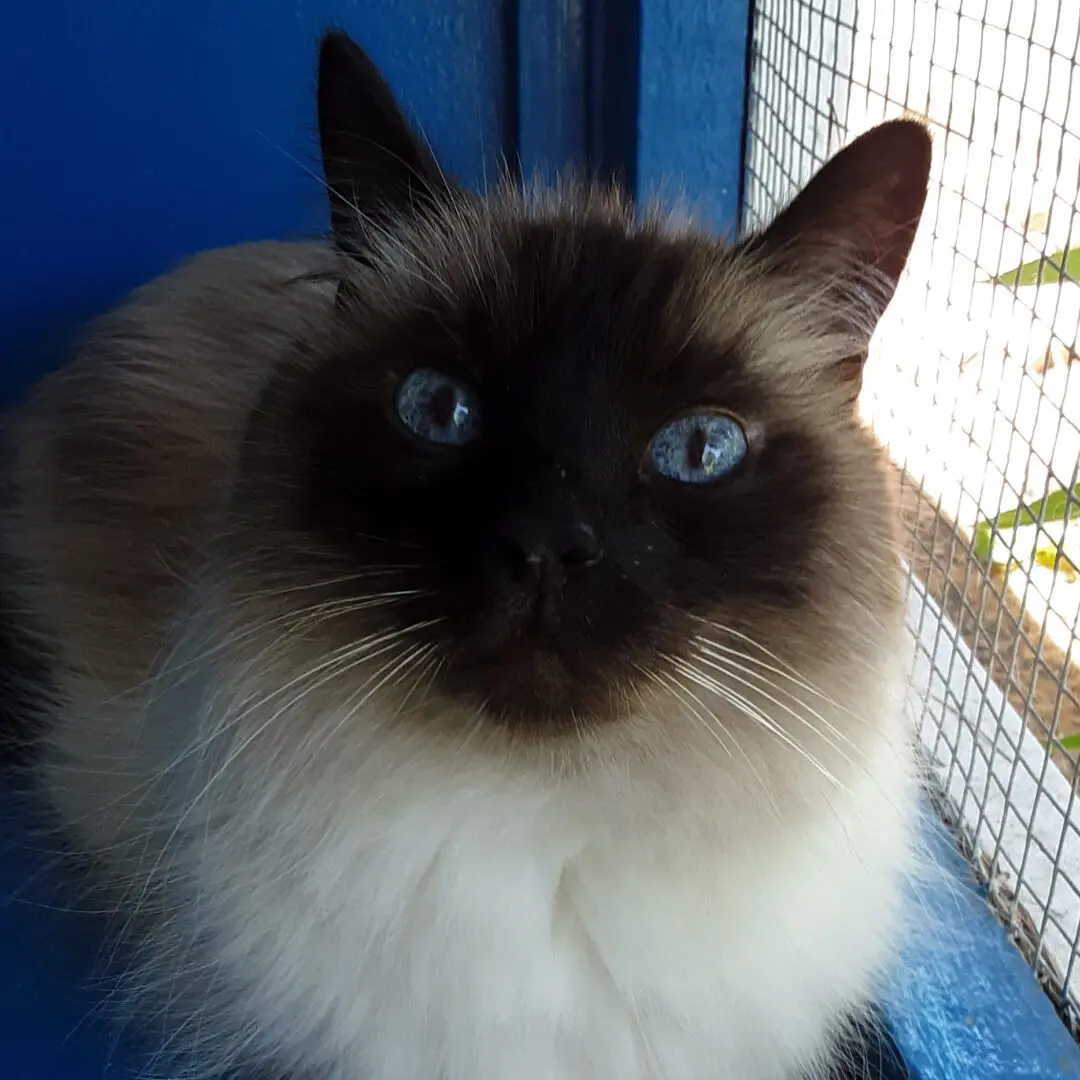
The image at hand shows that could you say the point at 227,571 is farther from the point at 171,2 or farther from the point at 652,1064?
the point at 171,2

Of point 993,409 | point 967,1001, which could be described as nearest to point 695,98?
point 993,409

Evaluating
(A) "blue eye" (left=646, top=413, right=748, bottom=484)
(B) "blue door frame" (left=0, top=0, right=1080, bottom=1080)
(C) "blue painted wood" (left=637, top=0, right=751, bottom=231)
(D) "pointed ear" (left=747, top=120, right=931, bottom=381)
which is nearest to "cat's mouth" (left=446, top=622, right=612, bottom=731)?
(A) "blue eye" (left=646, top=413, right=748, bottom=484)

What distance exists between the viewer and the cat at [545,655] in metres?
0.76

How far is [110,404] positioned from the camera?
1.36m

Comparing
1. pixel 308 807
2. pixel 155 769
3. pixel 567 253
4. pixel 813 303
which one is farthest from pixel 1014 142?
pixel 155 769

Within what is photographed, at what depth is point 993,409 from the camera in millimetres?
1184

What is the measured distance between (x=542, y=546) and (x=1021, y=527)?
0.67 m

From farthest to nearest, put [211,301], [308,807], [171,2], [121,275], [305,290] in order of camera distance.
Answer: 1. [121,275]
2. [171,2]
3. [211,301]
4. [305,290]
5. [308,807]

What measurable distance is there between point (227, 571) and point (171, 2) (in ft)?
3.33

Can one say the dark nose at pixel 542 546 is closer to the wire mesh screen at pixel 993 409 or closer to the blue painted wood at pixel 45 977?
the wire mesh screen at pixel 993 409

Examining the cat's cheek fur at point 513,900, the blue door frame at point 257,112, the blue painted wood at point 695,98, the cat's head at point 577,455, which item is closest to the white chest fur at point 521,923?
the cat's cheek fur at point 513,900

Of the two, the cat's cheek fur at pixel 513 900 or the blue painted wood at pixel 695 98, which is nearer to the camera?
the cat's cheek fur at pixel 513 900

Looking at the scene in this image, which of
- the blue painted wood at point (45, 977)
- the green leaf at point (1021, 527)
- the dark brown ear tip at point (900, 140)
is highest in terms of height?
the dark brown ear tip at point (900, 140)

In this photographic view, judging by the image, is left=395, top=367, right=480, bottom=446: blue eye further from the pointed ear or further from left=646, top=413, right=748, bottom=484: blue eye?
the pointed ear
